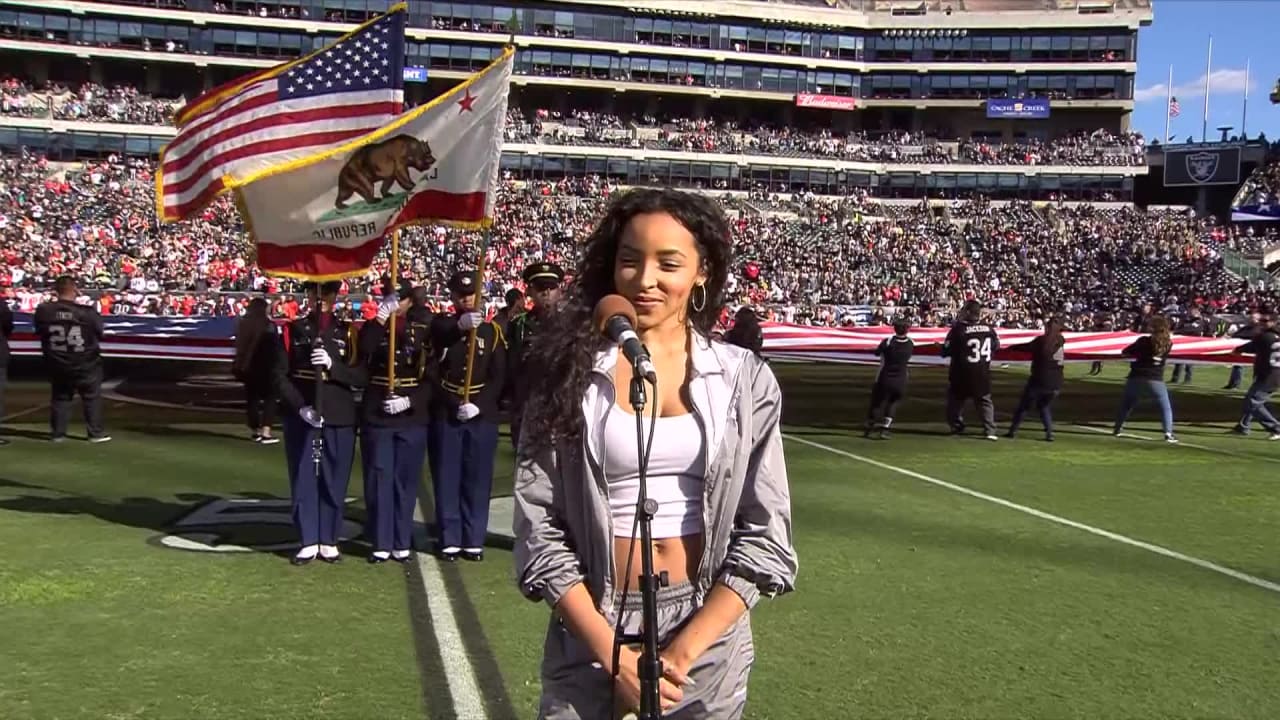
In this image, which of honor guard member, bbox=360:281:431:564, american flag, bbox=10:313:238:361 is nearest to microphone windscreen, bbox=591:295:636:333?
honor guard member, bbox=360:281:431:564

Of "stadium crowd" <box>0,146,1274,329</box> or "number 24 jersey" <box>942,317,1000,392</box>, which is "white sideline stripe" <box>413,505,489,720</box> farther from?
"stadium crowd" <box>0,146,1274,329</box>

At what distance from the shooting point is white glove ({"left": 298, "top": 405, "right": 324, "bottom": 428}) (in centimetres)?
738

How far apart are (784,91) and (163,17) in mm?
39181

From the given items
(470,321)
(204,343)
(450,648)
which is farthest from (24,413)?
(450,648)

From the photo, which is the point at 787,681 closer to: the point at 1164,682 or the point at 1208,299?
the point at 1164,682

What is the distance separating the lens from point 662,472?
2.61 m

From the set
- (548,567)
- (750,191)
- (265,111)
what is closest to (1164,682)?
(548,567)

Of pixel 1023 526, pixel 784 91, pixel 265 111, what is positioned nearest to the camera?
pixel 265 111

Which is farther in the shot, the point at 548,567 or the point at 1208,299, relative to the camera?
the point at 1208,299

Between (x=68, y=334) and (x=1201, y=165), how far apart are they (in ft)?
251

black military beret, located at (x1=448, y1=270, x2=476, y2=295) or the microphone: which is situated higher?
the microphone

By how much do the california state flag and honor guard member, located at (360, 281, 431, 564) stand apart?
0.52 meters

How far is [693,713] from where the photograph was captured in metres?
2.64

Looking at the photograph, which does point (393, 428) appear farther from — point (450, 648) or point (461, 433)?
point (450, 648)
